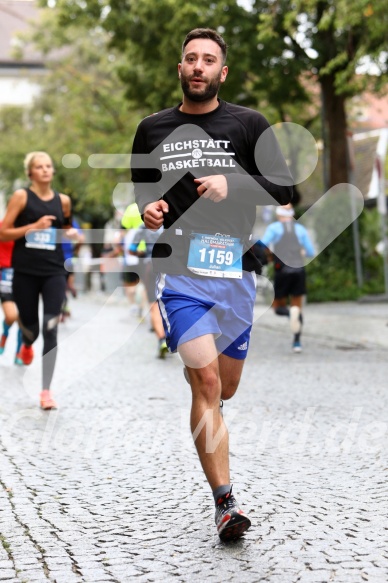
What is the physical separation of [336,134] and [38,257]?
57.3 ft

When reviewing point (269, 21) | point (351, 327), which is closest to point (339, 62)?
point (269, 21)

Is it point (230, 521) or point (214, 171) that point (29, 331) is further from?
point (230, 521)

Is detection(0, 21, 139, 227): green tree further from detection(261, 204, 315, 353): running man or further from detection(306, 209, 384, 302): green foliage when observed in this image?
detection(261, 204, 315, 353): running man

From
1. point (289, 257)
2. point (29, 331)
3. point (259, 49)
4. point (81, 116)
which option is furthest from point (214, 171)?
point (81, 116)

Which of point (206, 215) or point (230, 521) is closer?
point (230, 521)

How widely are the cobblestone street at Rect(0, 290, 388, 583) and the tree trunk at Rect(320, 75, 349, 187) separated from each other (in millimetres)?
13979

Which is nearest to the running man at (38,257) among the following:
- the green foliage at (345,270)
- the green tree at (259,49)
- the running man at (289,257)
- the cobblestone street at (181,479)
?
the cobblestone street at (181,479)

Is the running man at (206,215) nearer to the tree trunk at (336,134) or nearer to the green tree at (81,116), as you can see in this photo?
the tree trunk at (336,134)

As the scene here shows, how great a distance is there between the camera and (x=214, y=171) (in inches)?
187

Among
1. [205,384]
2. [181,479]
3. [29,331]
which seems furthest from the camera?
[29,331]

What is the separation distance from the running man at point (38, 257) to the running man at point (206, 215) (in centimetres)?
351

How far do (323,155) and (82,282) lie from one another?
43.7 feet

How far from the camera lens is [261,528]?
14.9 ft

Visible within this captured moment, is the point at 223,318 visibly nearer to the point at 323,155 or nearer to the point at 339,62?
the point at 339,62
